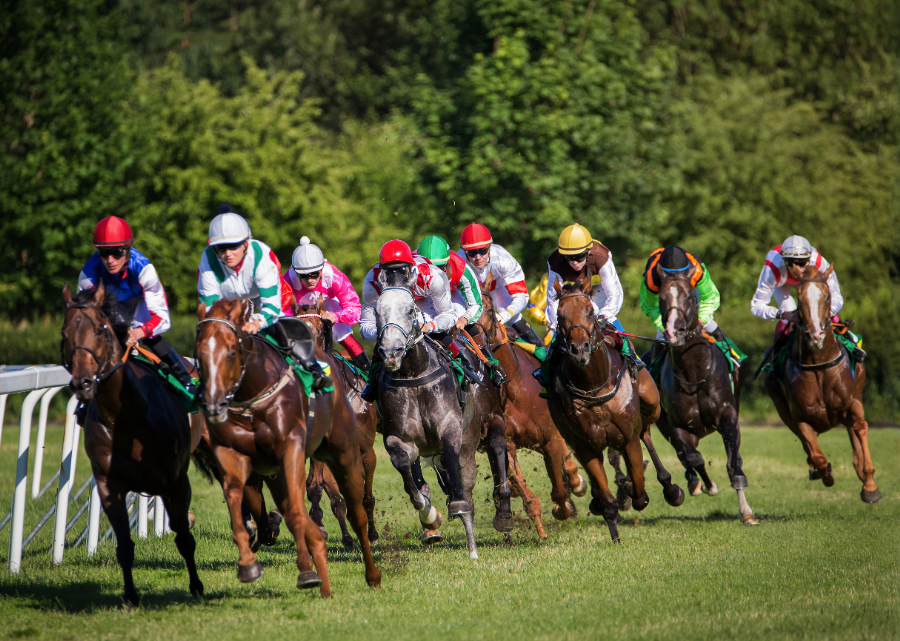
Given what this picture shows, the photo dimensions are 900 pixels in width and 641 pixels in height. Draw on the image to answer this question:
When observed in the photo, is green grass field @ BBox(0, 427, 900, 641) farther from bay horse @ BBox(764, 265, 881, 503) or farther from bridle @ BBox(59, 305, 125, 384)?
bridle @ BBox(59, 305, 125, 384)

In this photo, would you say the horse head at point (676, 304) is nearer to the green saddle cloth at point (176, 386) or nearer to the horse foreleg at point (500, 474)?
the horse foreleg at point (500, 474)

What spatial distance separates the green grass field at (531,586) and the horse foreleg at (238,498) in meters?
0.34

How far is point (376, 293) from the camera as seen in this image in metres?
8.20

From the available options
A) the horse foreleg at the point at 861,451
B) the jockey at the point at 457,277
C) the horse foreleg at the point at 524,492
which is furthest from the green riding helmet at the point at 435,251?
the horse foreleg at the point at 861,451

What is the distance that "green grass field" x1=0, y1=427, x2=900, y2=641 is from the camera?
567 centimetres

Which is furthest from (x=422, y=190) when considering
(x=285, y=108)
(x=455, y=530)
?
(x=455, y=530)

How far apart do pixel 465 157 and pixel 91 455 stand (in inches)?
735

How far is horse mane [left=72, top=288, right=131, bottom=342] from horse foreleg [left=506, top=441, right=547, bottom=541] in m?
3.89

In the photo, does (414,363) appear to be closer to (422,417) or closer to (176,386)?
(422,417)

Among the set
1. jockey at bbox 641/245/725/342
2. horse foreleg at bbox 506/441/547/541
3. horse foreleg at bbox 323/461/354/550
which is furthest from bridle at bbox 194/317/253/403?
jockey at bbox 641/245/725/342

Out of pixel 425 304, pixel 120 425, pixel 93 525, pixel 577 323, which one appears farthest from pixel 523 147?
pixel 120 425

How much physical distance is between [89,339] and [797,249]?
668 cm

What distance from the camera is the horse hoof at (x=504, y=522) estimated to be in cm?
847

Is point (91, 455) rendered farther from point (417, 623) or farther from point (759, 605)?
point (759, 605)
